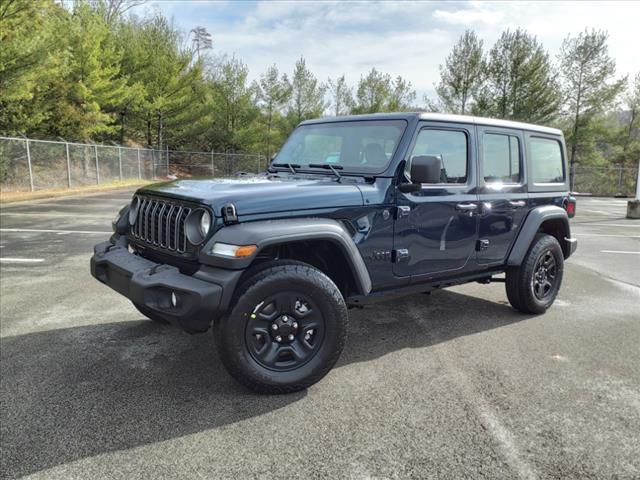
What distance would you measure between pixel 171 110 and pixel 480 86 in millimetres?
22461

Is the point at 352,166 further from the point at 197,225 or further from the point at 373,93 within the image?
the point at 373,93

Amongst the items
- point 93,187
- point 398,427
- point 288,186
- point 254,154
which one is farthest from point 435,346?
point 254,154

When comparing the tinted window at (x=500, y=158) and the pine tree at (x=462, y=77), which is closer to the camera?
the tinted window at (x=500, y=158)

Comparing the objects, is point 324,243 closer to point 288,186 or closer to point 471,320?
point 288,186

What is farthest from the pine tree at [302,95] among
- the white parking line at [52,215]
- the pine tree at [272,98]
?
the white parking line at [52,215]

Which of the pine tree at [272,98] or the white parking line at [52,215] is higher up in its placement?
the pine tree at [272,98]

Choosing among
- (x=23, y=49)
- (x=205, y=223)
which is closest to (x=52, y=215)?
(x=23, y=49)

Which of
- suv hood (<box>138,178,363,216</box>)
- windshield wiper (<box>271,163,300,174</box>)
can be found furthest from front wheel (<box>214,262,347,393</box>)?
windshield wiper (<box>271,163,300,174</box>)

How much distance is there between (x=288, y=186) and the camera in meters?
3.31

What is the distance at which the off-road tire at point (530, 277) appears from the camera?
15.4 ft

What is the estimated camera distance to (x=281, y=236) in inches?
116

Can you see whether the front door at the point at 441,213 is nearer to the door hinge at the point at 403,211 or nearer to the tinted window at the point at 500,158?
the door hinge at the point at 403,211

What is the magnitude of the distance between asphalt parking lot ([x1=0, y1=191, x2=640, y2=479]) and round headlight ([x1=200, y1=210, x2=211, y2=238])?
42.0 inches

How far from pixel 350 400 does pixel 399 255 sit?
1.15 metres
